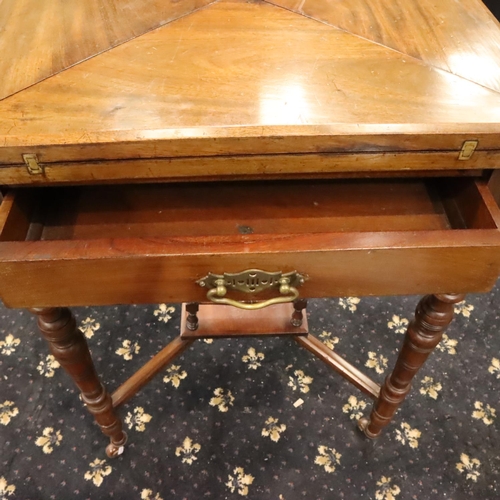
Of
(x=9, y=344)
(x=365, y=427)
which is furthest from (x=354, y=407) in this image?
(x=9, y=344)

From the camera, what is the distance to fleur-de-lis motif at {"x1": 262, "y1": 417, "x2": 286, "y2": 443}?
3.03 ft

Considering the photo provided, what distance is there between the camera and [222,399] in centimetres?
97

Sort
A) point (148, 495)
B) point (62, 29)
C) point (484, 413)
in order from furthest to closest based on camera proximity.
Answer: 1. point (484, 413)
2. point (148, 495)
3. point (62, 29)

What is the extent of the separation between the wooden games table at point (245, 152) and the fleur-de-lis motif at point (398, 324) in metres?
0.41

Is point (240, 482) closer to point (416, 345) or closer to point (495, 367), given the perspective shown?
point (416, 345)

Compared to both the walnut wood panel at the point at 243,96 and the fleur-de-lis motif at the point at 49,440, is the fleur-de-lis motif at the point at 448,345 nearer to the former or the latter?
the walnut wood panel at the point at 243,96

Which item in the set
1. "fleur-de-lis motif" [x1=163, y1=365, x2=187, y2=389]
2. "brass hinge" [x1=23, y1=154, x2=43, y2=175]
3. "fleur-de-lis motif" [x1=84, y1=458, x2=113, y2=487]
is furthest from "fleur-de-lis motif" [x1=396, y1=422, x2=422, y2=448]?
"brass hinge" [x1=23, y1=154, x2=43, y2=175]

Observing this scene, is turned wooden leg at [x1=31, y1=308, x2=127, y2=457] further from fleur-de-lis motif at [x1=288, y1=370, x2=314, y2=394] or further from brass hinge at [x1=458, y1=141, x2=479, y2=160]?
brass hinge at [x1=458, y1=141, x2=479, y2=160]

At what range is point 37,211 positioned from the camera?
609mm

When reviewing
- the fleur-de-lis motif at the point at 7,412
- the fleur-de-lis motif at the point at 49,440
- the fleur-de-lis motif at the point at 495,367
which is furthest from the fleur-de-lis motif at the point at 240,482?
the fleur-de-lis motif at the point at 495,367

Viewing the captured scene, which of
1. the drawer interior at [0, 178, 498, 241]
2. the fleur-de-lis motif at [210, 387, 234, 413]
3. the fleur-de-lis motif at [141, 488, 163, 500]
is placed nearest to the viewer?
the drawer interior at [0, 178, 498, 241]

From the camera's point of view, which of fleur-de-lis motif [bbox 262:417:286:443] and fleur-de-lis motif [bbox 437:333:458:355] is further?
fleur-de-lis motif [bbox 437:333:458:355]

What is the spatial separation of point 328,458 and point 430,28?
71cm

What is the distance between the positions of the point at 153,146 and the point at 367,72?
252 mm
